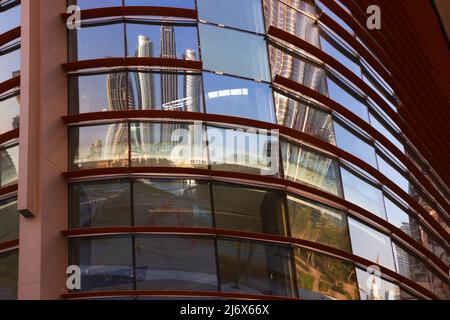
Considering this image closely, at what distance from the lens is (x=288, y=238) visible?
21391mm

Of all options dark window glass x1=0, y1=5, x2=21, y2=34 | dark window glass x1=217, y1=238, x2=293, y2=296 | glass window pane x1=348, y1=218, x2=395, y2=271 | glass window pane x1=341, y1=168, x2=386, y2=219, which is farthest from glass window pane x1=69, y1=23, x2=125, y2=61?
glass window pane x1=348, y1=218, x2=395, y2=271

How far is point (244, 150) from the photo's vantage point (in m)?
22.4

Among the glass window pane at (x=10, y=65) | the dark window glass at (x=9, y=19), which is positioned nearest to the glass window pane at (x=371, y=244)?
the glass window pane at (x=10, y=65)

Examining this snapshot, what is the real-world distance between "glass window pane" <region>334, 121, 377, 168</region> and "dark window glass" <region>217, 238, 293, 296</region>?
4.49 m

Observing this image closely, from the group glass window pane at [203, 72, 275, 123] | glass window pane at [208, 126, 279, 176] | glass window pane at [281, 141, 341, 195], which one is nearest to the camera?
glass window pane at [208, 126, 279, 176]

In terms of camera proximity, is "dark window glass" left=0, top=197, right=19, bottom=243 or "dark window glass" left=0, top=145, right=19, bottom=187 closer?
"dark window glass" left=0, top=197, right=19, bottom=243

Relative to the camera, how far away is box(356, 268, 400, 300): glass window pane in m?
22.8

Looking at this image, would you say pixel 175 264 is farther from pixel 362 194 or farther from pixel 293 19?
pixel 293 19

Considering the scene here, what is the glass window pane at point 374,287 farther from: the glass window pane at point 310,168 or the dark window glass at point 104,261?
the dark window glass at point 104,261

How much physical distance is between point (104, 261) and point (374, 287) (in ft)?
25.8

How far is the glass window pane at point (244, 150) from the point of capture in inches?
872

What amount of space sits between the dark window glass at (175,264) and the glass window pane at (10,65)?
22.0 ft

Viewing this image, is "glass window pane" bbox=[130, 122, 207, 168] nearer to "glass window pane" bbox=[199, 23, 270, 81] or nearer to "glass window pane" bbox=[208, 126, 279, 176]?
Result: "glass window pane" bbox=[208, 126, 279, 176]

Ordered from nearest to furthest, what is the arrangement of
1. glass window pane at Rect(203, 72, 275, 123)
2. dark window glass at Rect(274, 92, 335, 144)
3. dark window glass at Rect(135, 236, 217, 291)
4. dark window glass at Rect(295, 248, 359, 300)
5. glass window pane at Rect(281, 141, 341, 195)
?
dark window glass at Rect(135, 236, 217, 291)
dark window glass at Rect(295, 248, 359, 300)
glass window pane at Rect(203, 72, 275, 123)
glass window pane at Rect(281, 141, 341, 195)
dark window glass at Rect(274, 92, 335, 144)
